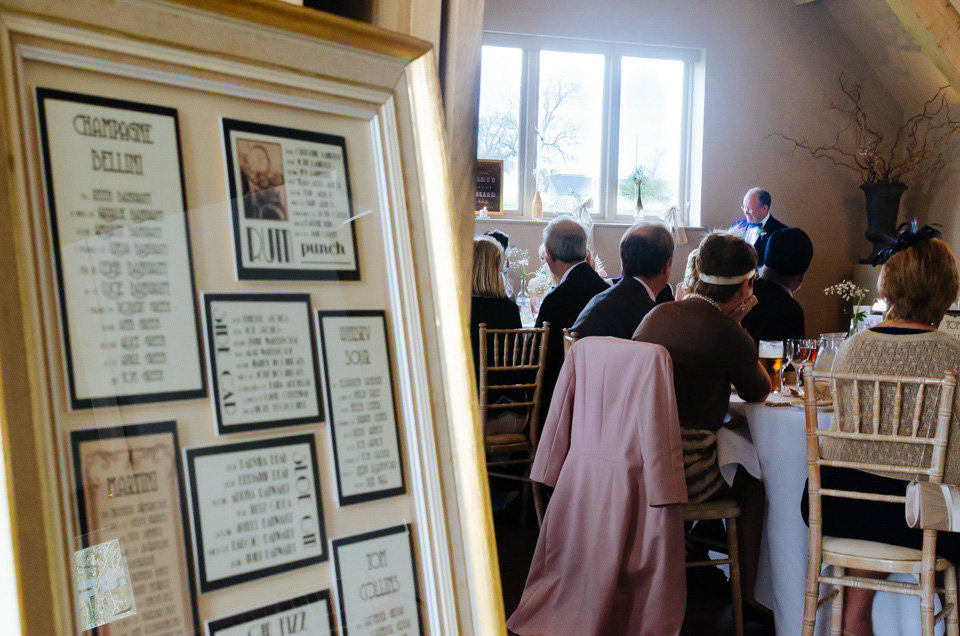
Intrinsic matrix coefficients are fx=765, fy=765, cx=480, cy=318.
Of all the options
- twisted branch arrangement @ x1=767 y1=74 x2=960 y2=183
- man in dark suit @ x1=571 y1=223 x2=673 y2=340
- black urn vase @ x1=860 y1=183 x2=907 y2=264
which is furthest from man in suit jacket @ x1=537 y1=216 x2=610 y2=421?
black urn vase @ x1=860 y1=183 x2=907 y2=264

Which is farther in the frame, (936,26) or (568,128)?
(568,128)

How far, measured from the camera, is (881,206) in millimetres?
7094

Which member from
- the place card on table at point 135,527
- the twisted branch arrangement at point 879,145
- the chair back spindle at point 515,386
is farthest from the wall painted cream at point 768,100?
the place card on table at point 135,527

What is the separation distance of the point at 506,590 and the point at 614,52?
5461 mm

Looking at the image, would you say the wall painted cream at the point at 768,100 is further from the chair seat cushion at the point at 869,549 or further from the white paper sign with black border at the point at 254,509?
the white paper sign with black border at the point at 254,509

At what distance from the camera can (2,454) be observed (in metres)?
0.35

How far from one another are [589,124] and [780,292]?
11.7 feet

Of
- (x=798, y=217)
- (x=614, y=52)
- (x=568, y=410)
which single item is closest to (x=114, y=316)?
(x=568, y=410)

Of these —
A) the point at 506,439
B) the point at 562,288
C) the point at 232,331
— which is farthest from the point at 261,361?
the point at 562,288

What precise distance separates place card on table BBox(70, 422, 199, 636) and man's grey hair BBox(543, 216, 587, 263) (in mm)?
3465

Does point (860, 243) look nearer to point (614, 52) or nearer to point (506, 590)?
point (614, 52)

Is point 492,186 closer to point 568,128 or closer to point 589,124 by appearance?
point 568,128

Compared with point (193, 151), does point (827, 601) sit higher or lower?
lower

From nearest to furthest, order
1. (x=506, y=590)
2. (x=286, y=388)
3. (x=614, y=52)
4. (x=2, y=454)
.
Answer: (x=2, y=454) < (x=286, y=388) < (x=506, y=590) < (x=614, y=52)
